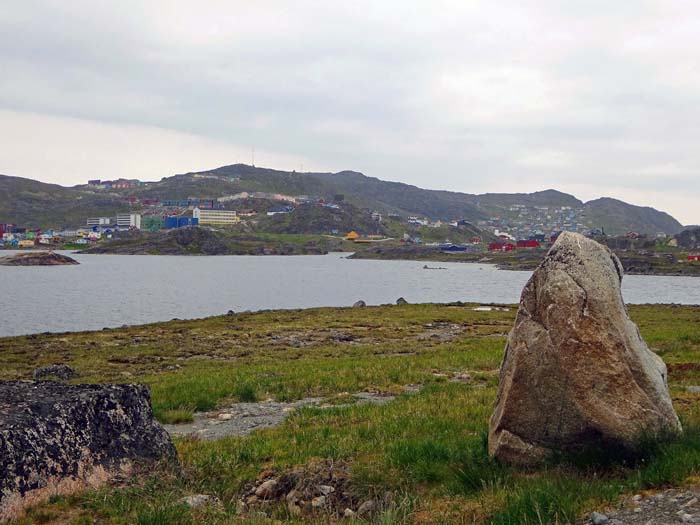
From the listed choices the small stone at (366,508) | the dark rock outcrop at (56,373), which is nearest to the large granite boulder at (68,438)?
the small stone at (366,508)

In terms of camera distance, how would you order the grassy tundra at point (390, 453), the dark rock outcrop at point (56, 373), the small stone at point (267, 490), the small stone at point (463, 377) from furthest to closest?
the dark rock outcrop at point (56, 373), the small stone at point (463, 377), the small stone at point (267, 490), the grassy tundra at point (390, 453)

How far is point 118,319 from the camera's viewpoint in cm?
7600

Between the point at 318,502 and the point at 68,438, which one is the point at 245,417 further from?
the point at 318,502

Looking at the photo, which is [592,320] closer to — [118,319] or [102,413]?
[102,413]

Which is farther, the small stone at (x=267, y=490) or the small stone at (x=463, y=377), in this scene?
the small stone at (x=463, y=377)

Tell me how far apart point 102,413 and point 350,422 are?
624 cm

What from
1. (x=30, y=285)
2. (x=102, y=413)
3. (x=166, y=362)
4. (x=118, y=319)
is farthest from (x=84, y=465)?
(x=30, y=285)

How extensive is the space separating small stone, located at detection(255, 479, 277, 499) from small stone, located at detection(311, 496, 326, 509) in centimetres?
84

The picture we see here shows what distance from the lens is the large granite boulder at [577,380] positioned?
33.6 ft

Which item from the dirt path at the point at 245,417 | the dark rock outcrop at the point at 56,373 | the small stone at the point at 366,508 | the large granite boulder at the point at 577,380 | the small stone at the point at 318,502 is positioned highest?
the large granite boulder at the point at 577,380

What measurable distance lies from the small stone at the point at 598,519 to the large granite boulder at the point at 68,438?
725 cm

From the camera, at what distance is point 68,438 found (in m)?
10.1

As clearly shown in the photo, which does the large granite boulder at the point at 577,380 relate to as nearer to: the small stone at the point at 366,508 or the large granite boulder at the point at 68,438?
the small stone at the point at 366,508

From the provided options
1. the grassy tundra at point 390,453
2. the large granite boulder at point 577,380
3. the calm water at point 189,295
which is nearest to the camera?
the grassy tundra at point 390,453
